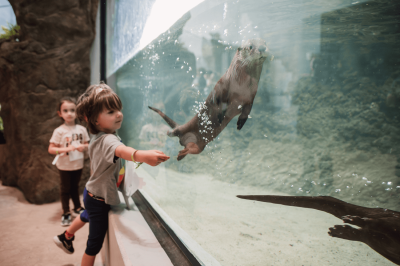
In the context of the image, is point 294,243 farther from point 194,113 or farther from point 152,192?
point 152,192

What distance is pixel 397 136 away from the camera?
2.20ft

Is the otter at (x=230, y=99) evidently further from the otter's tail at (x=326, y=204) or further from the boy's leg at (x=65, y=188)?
the boy's leg at (x=65, y=188)

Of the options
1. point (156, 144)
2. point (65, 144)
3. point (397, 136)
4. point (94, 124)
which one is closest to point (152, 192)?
point (156, 144)

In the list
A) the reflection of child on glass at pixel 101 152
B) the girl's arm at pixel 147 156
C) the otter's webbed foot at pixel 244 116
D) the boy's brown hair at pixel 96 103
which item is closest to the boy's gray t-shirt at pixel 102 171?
the reflection of child on glass at pixel 101 152

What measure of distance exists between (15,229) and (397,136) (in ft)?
11.7

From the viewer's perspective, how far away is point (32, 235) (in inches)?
92.7

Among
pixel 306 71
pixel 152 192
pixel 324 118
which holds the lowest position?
pixel 152 192

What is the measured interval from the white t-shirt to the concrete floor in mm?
768

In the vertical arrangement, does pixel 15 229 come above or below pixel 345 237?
below

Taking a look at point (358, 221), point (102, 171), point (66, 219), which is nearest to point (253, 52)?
point (358, 221)

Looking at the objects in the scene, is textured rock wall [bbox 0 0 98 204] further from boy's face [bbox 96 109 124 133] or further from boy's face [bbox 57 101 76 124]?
boy's face [bbox 96 109 124 133]

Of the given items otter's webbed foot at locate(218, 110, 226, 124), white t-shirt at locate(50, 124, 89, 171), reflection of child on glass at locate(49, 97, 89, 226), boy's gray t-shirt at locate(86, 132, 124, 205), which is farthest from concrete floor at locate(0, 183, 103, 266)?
otter's webbed foot at locate(218, 110, 226, 124)

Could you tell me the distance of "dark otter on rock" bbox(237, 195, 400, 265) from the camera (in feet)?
2.12

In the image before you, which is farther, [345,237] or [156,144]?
[156,144]
